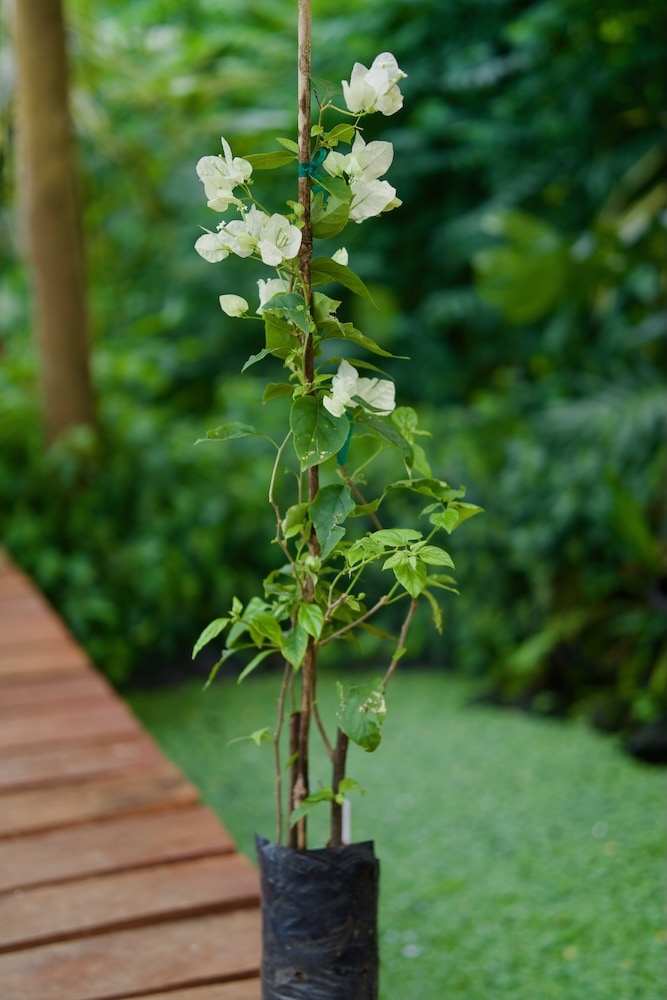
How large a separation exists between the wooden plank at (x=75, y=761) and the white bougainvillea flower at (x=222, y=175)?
1320 millimetres

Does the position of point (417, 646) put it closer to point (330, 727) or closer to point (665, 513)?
point (330, 727)

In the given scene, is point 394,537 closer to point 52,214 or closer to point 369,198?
point 369,198

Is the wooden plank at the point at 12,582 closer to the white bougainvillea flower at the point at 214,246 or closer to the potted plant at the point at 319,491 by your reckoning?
the potted plant at the point at 319,491

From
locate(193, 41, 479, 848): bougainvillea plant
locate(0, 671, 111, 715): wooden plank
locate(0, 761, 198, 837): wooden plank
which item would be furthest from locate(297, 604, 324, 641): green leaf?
locate(0, 671, 111, 715): wooden plank

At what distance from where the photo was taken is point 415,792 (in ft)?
9.37

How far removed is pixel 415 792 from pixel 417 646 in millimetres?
940

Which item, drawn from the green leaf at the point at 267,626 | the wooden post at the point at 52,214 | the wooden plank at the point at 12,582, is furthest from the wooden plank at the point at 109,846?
the wooden post at the point at 52,214

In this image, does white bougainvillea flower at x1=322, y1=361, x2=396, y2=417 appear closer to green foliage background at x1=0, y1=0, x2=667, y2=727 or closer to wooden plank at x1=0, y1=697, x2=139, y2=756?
wooden plank at x1=0, y1=697, x2=139, y2=756

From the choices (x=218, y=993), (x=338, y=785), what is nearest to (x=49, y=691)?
(x=218, y=993)

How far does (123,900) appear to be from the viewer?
1.68 m

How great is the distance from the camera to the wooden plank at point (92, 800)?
195 cm

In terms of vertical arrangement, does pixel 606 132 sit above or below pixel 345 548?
above

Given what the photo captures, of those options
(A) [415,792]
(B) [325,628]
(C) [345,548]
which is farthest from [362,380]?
(A) [415,792]

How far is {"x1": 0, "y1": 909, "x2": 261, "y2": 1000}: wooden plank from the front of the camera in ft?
4.81
